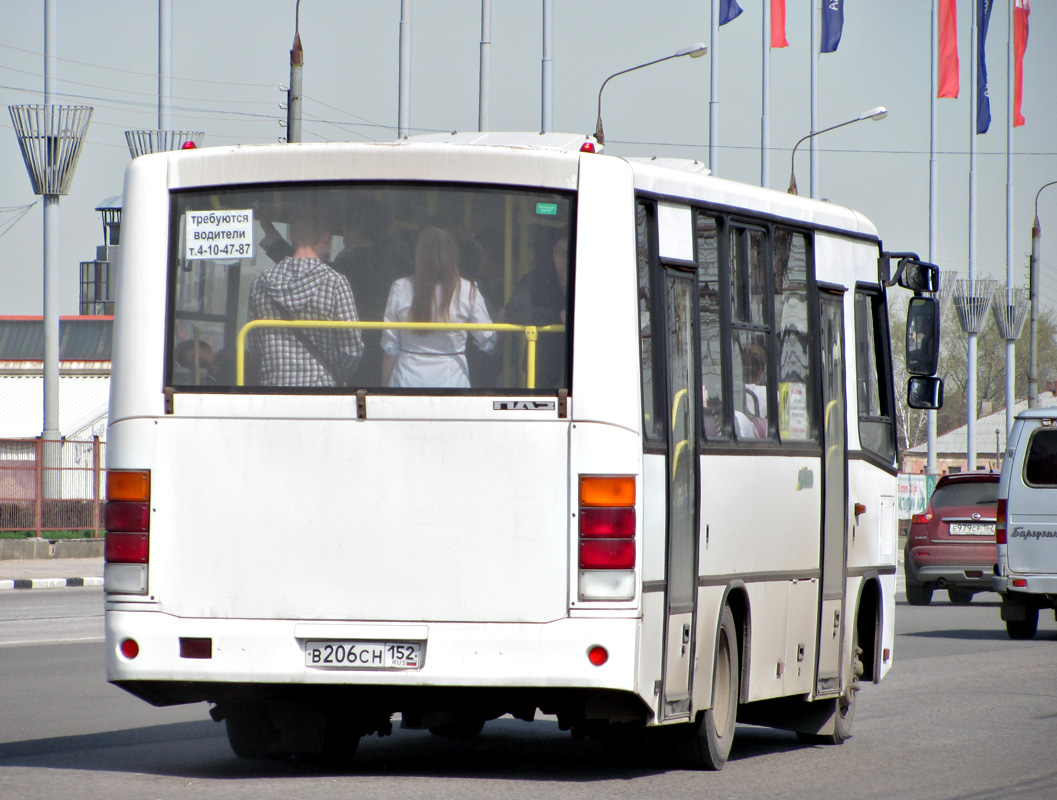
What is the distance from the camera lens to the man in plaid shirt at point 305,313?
7707 millimetres

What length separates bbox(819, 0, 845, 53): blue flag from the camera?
50.9 meters

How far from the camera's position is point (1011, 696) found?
509 inches

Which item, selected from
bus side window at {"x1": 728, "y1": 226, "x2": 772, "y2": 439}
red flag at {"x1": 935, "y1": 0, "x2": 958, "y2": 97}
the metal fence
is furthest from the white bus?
red flag at {"x1": 935, "y1": 0, "x2": 958, "y2": 97}

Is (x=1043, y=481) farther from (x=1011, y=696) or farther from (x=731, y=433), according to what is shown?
(x=731, y=433)

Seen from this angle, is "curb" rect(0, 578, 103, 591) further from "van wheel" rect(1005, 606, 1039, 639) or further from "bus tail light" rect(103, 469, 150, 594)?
"bus tail light" rect(103, 469, 150, 594)

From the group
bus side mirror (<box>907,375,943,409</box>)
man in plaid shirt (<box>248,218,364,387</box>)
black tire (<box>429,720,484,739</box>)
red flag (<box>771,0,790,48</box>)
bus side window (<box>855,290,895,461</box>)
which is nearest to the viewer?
man in plaid shirt (<box>248,218,364,387</box>)

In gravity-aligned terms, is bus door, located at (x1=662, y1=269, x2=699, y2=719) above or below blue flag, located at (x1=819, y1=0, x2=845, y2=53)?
below

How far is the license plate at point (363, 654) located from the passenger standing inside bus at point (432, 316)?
1111 millimetres

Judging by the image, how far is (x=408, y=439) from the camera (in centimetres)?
758

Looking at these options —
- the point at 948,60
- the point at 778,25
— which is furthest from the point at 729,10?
the point at 948,60

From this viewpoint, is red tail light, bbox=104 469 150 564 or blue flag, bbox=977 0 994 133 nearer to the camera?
red tail light, bbox=104 469 150 564

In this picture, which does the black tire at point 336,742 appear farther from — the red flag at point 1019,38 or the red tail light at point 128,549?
the red flag at point 1019,38

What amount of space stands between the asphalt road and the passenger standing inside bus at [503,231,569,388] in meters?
1.86

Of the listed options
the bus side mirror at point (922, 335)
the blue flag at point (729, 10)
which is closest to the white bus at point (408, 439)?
the bus side mirror at point (922, 335)
